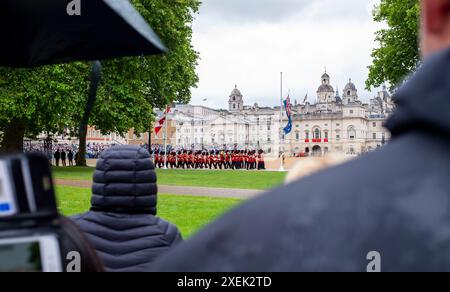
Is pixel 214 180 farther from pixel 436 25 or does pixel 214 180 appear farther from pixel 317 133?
pixel 317 133

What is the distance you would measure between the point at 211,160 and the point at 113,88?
20205mm

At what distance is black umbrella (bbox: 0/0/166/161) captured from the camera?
7.86 feet

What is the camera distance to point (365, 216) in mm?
772

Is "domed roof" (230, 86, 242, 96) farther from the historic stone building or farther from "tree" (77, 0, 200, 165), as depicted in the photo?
"tree" (77, 0, 200, 165)

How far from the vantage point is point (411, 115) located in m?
0.82

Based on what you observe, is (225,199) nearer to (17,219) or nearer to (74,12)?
(74,12)

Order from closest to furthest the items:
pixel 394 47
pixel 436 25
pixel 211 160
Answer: pixel 436 25 < pixel 394 47 < pixel 211 160

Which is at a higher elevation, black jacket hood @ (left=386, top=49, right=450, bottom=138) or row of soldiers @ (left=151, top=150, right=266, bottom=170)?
black jacket hood @ (left=386, top=49, right=450, bottom=138)

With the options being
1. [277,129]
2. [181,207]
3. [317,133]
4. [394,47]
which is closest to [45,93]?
[181,207]

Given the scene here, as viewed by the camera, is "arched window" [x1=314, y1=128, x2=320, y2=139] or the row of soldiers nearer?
the row of soldiers

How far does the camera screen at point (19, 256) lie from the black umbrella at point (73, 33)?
141 cm

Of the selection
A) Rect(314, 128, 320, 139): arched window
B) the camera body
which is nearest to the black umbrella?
the camera body
